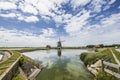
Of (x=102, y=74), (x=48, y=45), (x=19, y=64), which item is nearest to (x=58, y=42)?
(x=48, y=45)

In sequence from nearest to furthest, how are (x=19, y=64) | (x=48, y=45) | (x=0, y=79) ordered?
(x=0, y=79) → (x=19, y=64) → (x=48, y=45)

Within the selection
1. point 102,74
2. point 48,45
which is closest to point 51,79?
A: point 102,74

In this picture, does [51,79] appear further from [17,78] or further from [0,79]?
[0,79]

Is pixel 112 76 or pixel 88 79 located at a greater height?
pixel 112 76

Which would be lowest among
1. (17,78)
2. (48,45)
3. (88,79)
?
(88,79)

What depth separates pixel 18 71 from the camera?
25.9 metres

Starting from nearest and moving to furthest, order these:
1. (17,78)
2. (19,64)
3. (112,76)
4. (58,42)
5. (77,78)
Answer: (112,76)
(17,78)
(77,78)
(19,64)
(58,42)

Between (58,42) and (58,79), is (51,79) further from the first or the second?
(58,42)

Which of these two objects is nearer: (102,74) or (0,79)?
(0,79)

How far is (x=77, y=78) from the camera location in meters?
27.7

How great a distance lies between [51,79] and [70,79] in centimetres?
353

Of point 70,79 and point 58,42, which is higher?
point 58,42

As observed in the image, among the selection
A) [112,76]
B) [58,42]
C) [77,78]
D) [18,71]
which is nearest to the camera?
[112,76]

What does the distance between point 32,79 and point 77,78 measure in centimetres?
838
